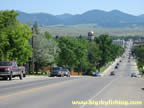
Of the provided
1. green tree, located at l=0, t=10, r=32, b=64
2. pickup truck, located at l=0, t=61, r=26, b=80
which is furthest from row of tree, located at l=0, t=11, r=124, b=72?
pickup truck, located at l=0, t=61, r=26, b=80

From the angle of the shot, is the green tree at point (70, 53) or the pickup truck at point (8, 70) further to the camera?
the green tree at point (70, 53)

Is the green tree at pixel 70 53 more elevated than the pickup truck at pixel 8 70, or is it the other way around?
the pickup truck at pixel 8 70

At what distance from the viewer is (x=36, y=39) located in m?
79.2

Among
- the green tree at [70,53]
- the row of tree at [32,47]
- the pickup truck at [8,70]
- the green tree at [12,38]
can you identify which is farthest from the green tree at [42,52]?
the pickup truck at [8,70]

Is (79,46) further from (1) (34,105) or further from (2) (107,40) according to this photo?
(1) (34,105)

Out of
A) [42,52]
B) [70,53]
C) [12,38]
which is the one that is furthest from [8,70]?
[70,53]

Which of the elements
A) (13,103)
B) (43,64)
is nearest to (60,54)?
(43,64)

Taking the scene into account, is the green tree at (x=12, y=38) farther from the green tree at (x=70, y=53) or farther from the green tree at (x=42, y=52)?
the green tree at (x=70, y=53)

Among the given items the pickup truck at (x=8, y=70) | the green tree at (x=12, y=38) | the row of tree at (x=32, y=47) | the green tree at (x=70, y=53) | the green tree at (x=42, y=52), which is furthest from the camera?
the green tree at (x=70, y=53)

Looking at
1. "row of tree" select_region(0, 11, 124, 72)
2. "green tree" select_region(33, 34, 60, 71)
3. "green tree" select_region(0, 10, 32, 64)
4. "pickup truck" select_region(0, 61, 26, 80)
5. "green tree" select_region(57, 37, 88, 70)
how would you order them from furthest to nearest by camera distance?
1. "green tree" select_region(57, 37, 88, 70)
2. "green tree" select_region(33, 34, 60, 71)
3. "row of tree" select_region(0, 11, 124, 72)
4. "green tree" select_region(0, 10, 32, 64)
5. "pickup truck" select_region(0, 61, 26, 80)

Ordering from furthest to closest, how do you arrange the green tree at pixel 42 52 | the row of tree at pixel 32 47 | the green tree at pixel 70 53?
the green tree at pixel 70 53 → the green tree at pixel 42 52 → the row of tree at pixel 32 47

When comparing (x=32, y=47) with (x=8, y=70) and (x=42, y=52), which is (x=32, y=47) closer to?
(x=42, y=52)

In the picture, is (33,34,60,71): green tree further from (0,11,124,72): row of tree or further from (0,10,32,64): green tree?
(0,10,32,64): green tree

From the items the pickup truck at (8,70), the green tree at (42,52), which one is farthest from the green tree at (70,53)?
the pickup truck at (8,70)
